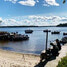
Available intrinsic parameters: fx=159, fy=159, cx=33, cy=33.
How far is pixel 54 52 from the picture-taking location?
38.5 feet

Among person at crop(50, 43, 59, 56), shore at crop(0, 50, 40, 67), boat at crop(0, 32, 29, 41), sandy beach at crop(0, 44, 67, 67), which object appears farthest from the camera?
boat at crop(0, 32, 29, 41)

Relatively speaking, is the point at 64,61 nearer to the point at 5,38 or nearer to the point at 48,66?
the point at 48,66

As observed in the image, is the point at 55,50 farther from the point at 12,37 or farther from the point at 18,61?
the point at 12,37

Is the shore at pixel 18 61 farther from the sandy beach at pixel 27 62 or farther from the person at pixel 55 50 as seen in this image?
the person at pixel 55 50

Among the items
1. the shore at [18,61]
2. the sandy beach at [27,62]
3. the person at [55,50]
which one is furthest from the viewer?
the shore at [18,61]

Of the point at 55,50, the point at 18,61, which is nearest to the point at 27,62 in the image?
the point at 18,61

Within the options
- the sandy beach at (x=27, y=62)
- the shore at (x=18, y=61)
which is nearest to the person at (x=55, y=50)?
the sandy beach at (x=27, y=62)

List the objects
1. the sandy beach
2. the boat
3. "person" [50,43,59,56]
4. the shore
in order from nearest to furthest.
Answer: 1. the sandy beach
2. "person" [50,43,59,56]
3. the shore
4. the boat

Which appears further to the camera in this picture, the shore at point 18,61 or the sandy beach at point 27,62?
the shore at point 18,61

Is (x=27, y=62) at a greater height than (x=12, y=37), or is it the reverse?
(x=27, y=62)

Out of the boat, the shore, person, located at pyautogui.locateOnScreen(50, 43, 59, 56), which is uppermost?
person, located at pyautogui.locateOnScreen(50, 43, 59, 56)

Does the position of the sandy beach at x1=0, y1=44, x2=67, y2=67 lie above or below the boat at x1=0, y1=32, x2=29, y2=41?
above

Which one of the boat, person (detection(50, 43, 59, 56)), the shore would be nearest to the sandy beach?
the shore

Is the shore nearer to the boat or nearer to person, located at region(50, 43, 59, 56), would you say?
person, located at region(50, 43, 59, 56)
